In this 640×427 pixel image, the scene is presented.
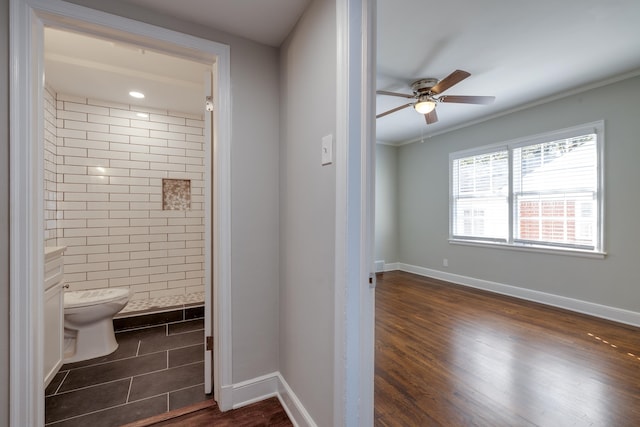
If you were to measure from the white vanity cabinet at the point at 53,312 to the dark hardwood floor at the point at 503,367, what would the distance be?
2.13 metres

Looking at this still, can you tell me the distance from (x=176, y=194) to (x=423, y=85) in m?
3.05

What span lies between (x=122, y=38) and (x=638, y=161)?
452cm

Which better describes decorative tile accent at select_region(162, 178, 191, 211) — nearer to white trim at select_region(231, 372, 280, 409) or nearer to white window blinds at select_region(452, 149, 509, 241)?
white trim at select_region(231, 372, 280, 409)

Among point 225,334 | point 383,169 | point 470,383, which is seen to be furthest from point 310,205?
point 383,169

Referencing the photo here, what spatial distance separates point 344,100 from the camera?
1188 millimetres

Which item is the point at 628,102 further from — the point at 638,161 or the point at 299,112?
the point at 299,112

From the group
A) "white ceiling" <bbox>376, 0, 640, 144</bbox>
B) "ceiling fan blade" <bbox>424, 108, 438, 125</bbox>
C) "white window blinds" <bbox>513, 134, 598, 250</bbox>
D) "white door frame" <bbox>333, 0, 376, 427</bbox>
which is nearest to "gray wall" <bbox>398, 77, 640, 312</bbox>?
"white window blinds" <bbox>513, 134, 598, 250</bbox>

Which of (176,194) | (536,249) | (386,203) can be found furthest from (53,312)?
(386,203)

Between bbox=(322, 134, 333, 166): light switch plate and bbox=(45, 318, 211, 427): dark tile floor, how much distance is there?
1.68 metres

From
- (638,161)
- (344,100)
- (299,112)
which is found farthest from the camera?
(638,161)

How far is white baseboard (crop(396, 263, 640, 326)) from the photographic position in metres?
2.99

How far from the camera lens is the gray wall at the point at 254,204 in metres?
1.74

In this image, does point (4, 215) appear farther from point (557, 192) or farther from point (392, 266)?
point (392, 266)

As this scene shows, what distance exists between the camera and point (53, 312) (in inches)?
75.0
